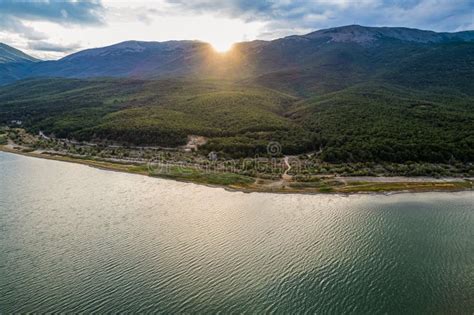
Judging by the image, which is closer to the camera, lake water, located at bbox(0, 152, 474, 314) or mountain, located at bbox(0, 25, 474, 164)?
lake water, located at bbox(0, 152, 474, 314)

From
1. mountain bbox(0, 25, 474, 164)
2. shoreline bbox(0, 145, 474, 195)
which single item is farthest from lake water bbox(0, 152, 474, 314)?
mountain bbox(0, 25, 474, 164)

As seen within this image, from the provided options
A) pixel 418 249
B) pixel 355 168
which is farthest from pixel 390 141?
pixel 418 249

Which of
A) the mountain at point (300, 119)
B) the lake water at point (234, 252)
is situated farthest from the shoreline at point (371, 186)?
the mountain at point (300, 119)

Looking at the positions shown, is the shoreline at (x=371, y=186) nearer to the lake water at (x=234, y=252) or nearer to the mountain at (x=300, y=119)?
the lake water at (x=234, y=252)

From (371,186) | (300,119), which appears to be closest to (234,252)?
(371,186)

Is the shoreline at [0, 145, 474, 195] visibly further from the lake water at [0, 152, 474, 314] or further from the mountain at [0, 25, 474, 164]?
the mountain at [0, 25, 474, 164]

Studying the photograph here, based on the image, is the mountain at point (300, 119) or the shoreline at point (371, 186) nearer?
the shoreline at point (371, 186)

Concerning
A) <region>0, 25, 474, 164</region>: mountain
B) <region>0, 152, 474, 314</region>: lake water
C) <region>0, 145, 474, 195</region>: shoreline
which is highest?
<region>0, 25, 474, 164</region>: mountain

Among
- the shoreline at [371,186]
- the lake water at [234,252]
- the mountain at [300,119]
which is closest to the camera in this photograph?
the lake water at [234,252]
